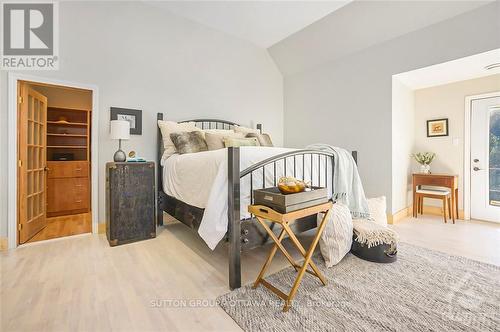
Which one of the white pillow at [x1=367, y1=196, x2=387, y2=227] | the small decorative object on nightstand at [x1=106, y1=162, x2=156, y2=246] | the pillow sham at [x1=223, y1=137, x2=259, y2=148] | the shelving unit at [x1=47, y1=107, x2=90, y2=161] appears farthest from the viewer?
the shelving unit at [x1=47, y1=107, x2=90, y2=161]

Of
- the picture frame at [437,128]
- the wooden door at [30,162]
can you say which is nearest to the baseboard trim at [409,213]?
the picture frame at [437,128]

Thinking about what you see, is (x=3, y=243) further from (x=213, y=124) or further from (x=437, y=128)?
(x=437, y=128)

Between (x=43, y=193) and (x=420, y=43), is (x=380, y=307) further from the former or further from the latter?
(x=43, y=193)

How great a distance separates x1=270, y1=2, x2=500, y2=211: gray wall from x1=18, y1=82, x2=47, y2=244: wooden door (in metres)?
3.78

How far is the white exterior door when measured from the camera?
3295 mm

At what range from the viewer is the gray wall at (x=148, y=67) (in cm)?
267

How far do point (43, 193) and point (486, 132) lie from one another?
20.3ft

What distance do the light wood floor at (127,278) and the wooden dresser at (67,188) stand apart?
1468 millimetres

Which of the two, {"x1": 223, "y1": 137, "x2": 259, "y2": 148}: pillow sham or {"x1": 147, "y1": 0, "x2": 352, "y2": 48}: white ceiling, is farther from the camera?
{"x1": 147, "y1": 0, "x2": 352, "y2": 48}: white ceiling

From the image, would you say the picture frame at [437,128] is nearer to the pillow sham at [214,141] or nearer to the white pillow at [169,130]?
the pillow sham at [214,141]

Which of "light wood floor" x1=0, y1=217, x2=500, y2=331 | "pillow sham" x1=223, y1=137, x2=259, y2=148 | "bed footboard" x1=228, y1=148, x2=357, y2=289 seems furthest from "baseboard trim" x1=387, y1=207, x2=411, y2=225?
"pillow sham" x1=223, y1=137, x2=259, y2=148

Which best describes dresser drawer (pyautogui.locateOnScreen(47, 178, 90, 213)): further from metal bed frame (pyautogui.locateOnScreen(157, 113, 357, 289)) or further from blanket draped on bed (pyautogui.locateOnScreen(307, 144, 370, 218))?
blanket draped on bed (pyautogui.locateOnScreen(307, 144, 370, 218))

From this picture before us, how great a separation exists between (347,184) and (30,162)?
11.5 ft

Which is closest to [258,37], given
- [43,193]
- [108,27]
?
[108,27]
